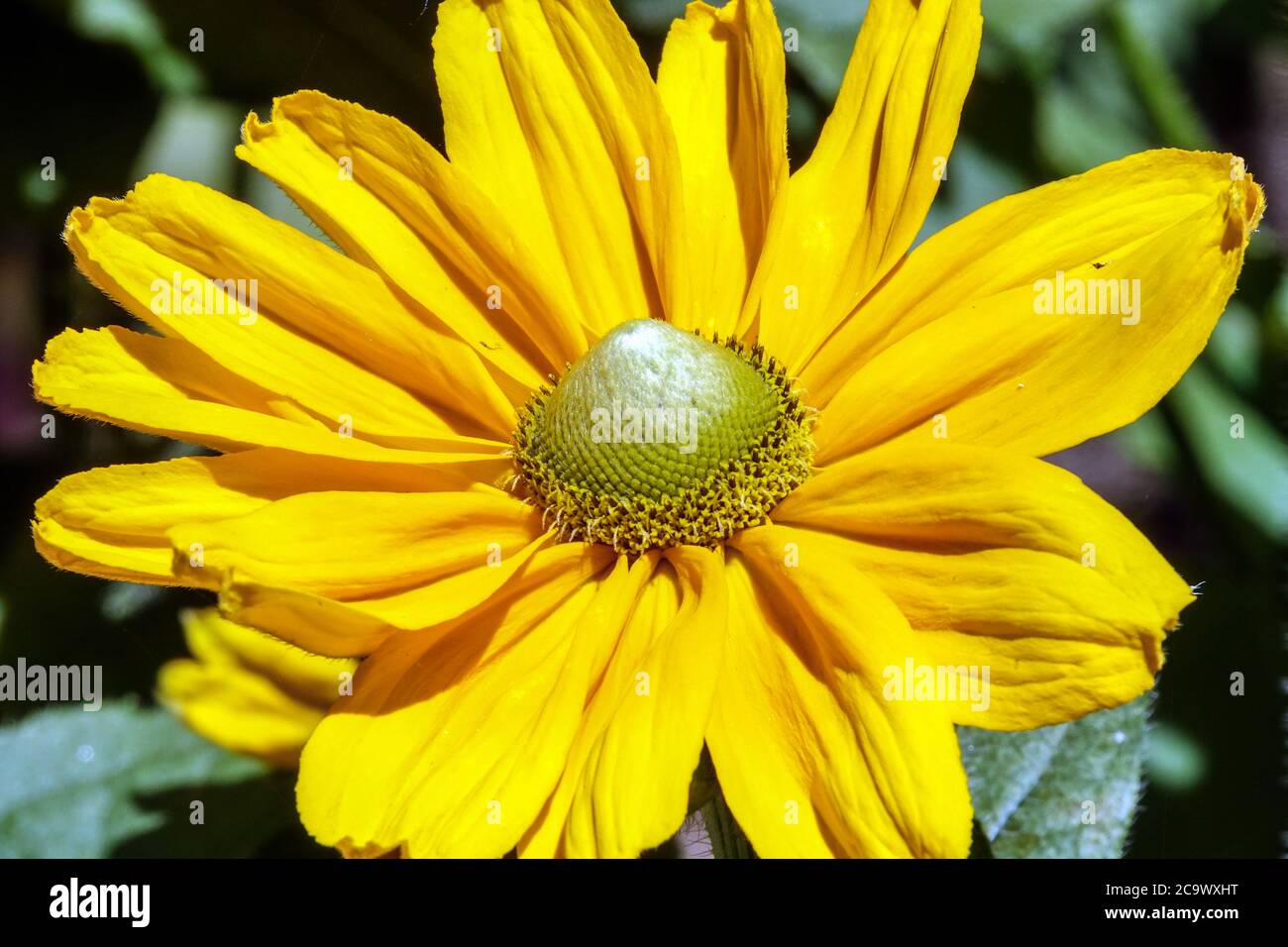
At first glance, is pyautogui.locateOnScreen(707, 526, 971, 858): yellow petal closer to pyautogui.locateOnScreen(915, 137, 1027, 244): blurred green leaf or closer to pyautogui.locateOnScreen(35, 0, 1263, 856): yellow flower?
pyautogui.locateOnScreen(35, 0, 1263, 856): yellow flower

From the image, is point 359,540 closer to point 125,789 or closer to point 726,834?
point 726,834

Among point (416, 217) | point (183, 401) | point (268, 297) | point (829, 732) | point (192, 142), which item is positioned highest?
point (192, 142)

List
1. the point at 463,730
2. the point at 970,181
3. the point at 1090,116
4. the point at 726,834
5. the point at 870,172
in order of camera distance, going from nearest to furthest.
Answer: the point at 463,730 < the point at 726,834 < the point at 870,172 < the point at 970,181 < the point at 1090,116

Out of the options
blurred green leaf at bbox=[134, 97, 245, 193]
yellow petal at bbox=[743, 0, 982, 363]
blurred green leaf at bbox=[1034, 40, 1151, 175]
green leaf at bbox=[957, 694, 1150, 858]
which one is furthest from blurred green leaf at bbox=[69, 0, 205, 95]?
green leaf at bbox=[957, 694, 1150, 858]

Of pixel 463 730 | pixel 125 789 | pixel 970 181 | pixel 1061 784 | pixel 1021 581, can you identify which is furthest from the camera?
pixel 970 181

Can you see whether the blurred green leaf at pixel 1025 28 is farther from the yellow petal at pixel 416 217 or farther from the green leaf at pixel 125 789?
the green leaf at pixel 125 789

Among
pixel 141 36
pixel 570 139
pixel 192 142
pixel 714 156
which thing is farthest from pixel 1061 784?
pixel 141 36

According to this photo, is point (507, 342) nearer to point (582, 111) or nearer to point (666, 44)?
point (582, 111)
